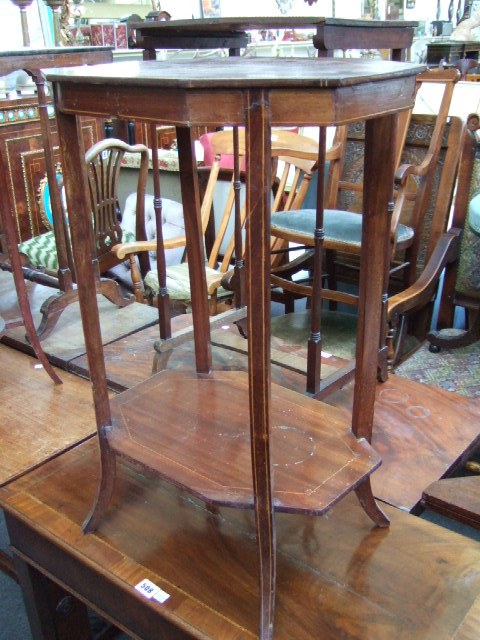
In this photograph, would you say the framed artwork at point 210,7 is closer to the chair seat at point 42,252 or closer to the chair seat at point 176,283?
the chair seat at point 42,252

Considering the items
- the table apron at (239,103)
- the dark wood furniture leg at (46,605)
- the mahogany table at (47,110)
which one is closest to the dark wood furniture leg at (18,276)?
the mahogany table at (47,110)

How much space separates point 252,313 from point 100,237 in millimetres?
1979

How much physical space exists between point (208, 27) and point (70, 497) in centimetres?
114

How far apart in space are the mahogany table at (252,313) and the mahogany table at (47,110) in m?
0.67

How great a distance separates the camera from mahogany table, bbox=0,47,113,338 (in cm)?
173

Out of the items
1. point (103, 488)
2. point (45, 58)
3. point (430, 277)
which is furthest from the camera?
point (430, 277)

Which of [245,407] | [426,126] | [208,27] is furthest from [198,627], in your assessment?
[426,126]

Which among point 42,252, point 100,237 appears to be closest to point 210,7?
point 42,252

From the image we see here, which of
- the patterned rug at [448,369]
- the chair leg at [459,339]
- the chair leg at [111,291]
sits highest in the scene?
the chair leg at [111,291]

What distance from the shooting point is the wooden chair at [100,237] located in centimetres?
209

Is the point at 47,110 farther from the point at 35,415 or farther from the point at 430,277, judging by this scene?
the point at 430,277

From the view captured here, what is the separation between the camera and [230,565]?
1.09m

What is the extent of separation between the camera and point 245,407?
1.25 m

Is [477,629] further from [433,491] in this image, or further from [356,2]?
[356,2]
